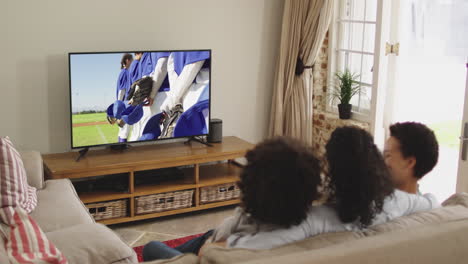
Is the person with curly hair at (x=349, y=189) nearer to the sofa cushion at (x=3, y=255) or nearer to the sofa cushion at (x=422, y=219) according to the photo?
the sofa cushion at (x=422, y=219)

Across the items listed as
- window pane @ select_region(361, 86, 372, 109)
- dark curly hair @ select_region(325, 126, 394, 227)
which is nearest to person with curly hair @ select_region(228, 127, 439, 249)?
dark curly hair @ select_region(325, 126, 394, 227)

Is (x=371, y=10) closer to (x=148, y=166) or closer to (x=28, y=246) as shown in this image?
(x=148, y=166)

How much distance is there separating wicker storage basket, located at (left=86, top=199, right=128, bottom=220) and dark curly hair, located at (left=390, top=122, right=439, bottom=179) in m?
2.49

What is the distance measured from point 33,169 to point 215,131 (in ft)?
5.10

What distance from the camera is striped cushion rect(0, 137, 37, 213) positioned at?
3205mm

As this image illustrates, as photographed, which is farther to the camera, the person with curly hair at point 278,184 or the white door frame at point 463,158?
the white door frame at point 463,158

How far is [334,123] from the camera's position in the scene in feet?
16.2

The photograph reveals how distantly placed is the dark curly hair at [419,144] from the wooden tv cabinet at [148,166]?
233 centimetres

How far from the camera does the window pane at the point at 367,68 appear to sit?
4741 millimetres

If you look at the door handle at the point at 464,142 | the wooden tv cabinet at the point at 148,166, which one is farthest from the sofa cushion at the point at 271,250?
the wooden tv cabinet at the point at 148,166

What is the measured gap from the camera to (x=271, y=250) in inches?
69.7

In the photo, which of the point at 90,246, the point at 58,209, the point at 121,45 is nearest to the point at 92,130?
the point at 121,45

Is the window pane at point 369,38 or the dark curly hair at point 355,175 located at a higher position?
the window pane at point 369,38

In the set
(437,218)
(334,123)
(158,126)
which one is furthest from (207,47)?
(437,218)
